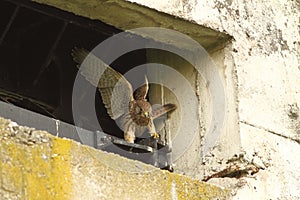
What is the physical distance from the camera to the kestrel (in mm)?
4008

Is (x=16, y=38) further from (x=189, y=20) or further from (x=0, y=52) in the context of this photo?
(x=189, y=20)

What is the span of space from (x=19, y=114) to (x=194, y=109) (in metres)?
0.77

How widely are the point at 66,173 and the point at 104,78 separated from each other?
2.82ft

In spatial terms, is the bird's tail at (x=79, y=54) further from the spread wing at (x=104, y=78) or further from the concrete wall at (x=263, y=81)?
the concrete wall at (x=263, y=81)

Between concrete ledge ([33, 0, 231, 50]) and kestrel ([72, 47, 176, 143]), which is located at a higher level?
concrete ledge ([33, 0, 231, 50])

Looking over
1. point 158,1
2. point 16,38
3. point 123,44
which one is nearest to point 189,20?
point 158,1

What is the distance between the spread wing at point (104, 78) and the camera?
4.00 m

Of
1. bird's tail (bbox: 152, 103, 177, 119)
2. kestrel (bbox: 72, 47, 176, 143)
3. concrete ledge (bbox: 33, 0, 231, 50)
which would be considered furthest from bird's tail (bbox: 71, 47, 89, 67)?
bird's tail (bbox: 152, 103, 177, 119)

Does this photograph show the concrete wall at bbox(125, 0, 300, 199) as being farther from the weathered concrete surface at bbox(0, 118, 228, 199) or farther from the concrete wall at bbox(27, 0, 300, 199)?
the weathered concrete surface at bbox(0, 118, 228, 199)

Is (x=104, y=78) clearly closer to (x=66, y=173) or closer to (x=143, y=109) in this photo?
(x=143, y=109)

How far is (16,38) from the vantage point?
13.5 feet

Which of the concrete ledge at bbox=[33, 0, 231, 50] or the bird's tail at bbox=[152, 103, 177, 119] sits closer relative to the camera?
the concrete ledge at bbox=[33, 0, 231, 50]

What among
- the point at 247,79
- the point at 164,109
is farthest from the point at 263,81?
the point at 164,109

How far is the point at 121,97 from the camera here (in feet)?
13.5
